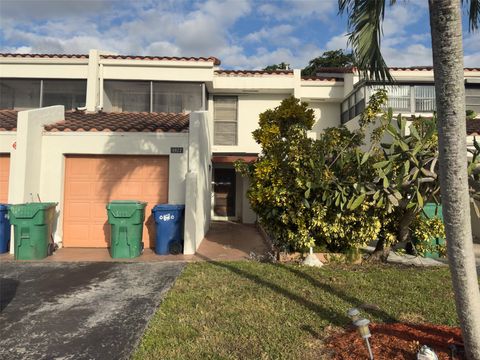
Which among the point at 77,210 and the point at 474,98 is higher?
the point at 474,98

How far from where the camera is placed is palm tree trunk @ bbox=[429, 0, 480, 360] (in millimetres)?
3020

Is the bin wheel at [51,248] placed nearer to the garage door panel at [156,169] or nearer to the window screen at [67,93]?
the garage door panel at [156,169]

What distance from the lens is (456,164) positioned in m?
3.03

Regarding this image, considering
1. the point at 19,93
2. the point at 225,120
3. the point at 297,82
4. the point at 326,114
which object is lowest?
the point at 225,120

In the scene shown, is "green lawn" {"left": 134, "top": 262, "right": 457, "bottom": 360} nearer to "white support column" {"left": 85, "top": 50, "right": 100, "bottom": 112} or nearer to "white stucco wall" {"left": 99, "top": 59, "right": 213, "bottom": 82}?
"white stucco wall" {"left": 99, "top": 59, "right": 213, "bottom": 82}

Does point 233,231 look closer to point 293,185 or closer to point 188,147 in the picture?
point 188,147

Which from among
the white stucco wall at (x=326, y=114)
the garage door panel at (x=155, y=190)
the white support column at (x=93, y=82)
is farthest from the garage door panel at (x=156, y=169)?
the white stucco wall at (x=326, y=114)

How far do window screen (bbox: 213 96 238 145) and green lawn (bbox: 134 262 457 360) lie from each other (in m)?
8.39

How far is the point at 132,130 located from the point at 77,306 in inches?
198

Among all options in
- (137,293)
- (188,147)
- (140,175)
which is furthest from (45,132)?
(137,293)

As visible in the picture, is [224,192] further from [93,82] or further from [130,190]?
[130,190]

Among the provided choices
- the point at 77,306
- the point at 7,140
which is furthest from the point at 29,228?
the point at 77,306

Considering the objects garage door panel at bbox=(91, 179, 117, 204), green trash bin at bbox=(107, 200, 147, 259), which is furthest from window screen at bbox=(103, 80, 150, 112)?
green trash bin at bbox=(107, 200, 147, 259)

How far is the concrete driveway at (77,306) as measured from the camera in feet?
13.1
